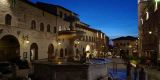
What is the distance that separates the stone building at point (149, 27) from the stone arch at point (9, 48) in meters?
20.6

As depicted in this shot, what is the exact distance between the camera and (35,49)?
37531mm

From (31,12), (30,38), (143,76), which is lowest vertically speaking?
(143,76)

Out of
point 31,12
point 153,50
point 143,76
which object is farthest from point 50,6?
point 143,76

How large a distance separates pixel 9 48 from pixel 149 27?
88.3 ft

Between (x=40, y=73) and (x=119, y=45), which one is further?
(x=119, y=45)

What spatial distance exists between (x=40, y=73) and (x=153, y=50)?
3231 centimetres

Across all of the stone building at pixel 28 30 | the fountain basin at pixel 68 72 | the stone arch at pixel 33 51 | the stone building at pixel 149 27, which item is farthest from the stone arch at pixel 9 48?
the stone building at pixel 149 27

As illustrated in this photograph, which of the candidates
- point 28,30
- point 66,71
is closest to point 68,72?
point 66,71

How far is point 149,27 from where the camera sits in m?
49.0

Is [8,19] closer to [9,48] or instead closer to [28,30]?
[9,48]

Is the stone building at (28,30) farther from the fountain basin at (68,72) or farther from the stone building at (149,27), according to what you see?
the stone building at (149,27)

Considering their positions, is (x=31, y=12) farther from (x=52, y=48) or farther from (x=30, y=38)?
(x=52, y=48)

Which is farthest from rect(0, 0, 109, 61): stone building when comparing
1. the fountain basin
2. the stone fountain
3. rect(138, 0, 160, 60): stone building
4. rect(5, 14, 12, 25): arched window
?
rect(138, 0, 160, 60): stone building

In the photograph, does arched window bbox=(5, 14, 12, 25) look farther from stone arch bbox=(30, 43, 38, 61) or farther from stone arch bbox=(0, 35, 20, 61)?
stone arch bbox=(30, 43, 38, 61)
